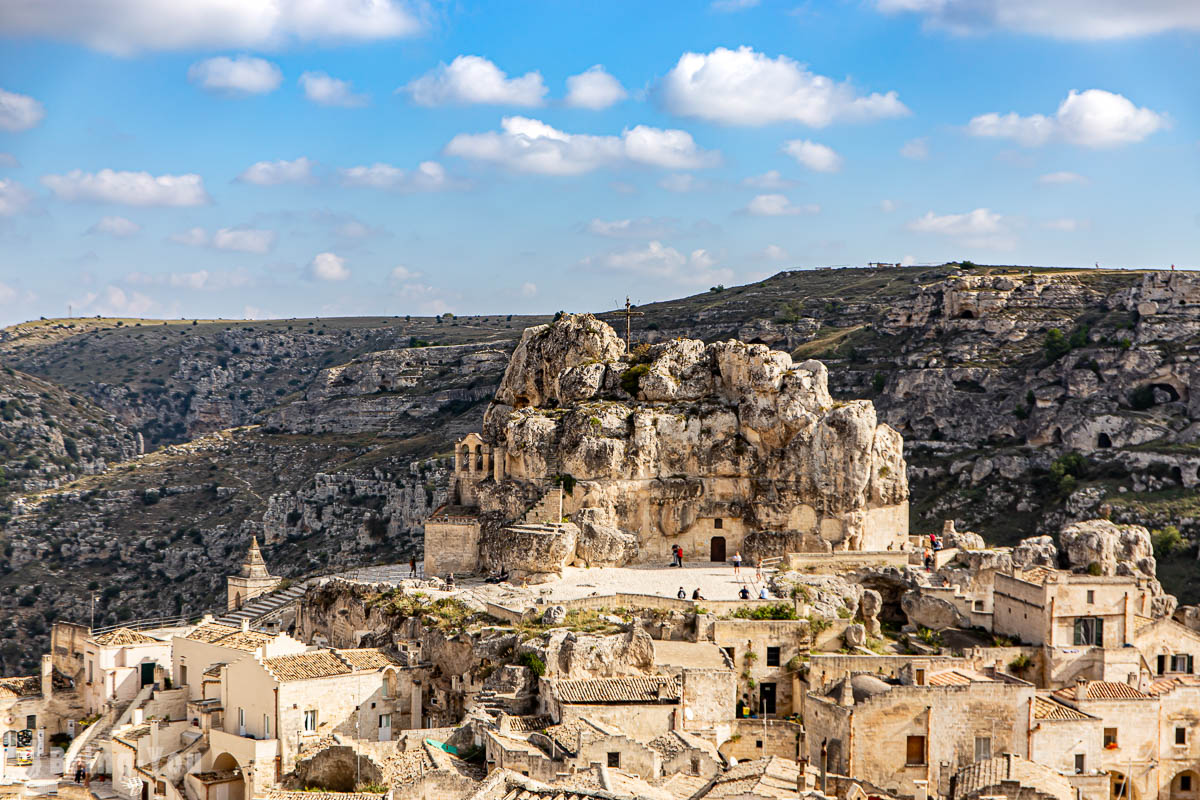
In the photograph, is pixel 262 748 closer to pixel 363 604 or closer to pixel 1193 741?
pixel 363 604

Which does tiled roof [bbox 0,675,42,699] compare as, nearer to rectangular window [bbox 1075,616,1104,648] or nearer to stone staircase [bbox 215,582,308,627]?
stone staircase [bbox 215,582,308,627]

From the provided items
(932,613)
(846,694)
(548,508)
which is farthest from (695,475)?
(846,694)

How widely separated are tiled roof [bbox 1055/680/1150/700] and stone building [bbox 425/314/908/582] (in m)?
15.8

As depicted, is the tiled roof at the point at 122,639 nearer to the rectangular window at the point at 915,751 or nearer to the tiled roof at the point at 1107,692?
the rectangular window at the point at 915,751

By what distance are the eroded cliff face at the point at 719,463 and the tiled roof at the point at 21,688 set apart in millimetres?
17826

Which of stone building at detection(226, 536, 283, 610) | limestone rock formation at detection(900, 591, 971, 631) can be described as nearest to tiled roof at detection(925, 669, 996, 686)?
limestone rock formation at detection(900, 591, 971, 631)

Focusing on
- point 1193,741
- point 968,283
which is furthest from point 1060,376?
point 1193,741

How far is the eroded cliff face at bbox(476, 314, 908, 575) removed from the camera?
208ft

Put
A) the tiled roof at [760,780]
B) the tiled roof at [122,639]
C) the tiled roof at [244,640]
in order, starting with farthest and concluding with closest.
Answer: the tiled roof at [122,639], the tiled roof at [244,640], the tiled roof at [760,780]

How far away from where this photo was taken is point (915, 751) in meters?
44.9

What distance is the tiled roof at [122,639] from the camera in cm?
5509

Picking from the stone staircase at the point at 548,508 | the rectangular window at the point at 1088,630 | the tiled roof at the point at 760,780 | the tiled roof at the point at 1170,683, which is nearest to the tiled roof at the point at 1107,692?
the tiled roof at the point at 1170,683

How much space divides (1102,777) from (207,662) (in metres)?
28.7

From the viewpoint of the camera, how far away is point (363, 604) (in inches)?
2309
